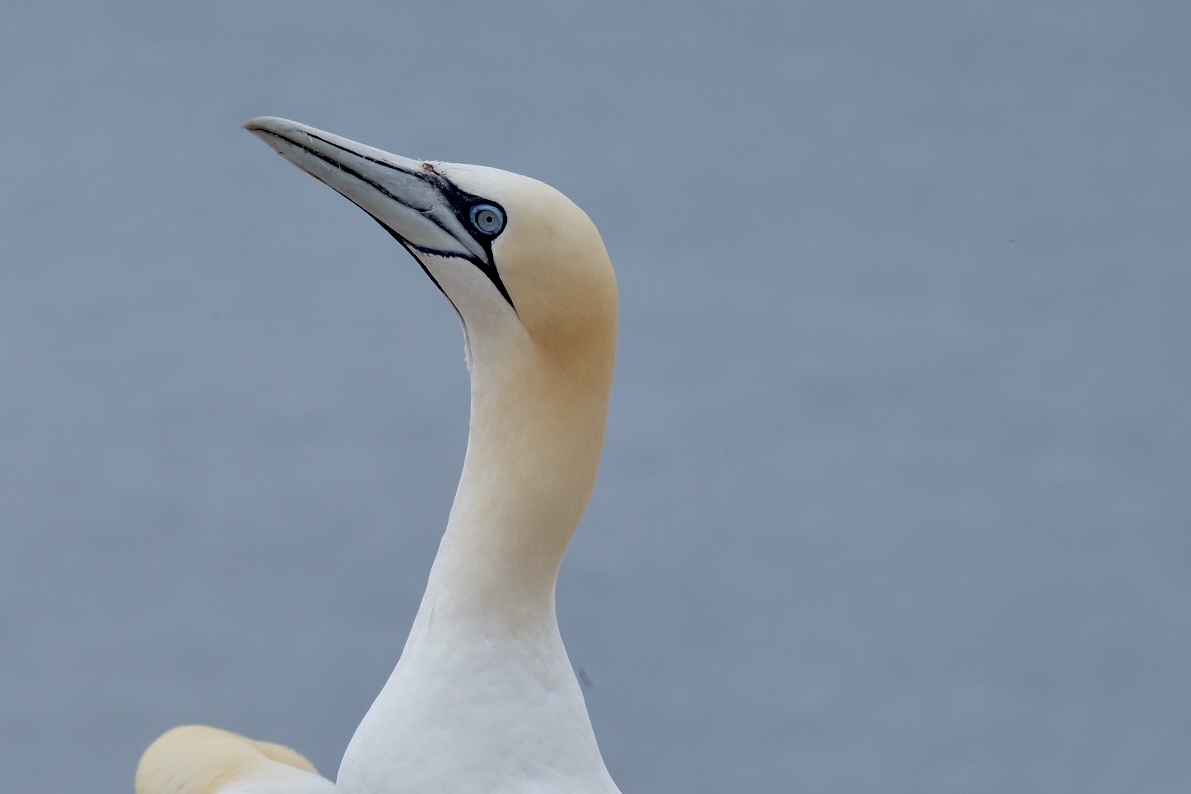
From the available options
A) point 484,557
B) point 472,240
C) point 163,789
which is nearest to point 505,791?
point 484,557

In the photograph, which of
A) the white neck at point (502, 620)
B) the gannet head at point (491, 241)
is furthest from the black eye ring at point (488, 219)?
the white neck at point (502, 620)

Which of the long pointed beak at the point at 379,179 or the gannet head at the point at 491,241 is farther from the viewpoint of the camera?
the long pointed beak at the point at 379,179

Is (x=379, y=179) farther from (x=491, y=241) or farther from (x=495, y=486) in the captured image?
(x=495, y=486)

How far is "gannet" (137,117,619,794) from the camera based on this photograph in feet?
8.11

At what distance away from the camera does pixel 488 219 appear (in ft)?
8.12

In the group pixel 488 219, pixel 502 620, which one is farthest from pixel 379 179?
pixel 502 620

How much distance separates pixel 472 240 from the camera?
249cm

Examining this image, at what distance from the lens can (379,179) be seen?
101 inches

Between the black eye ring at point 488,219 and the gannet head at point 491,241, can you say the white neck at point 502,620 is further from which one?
the black eye ring at point 488,219

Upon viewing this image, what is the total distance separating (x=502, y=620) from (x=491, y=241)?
553mm

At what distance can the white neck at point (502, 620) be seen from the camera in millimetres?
2500

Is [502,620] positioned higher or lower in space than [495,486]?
lower

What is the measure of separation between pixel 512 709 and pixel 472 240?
68 centimetres

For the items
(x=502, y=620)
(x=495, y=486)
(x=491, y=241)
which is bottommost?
(x=502, y=620)
